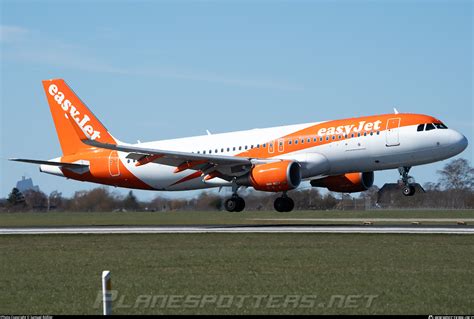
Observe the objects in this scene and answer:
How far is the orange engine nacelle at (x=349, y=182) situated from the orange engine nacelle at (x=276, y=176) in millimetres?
5064

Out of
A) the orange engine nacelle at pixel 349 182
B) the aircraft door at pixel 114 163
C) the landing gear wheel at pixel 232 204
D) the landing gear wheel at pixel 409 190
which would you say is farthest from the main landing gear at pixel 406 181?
the aircraft door at pixel 114 163

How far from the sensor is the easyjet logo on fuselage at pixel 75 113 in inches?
1971

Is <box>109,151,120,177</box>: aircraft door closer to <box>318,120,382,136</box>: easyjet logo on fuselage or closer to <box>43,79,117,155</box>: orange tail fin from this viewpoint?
<box>43,79,117,155</box>: orange tail fin

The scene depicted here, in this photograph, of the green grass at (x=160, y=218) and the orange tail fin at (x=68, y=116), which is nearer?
the green grass at (x=160, y=218)

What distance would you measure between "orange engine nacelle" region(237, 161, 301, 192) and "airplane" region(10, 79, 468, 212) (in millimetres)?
48

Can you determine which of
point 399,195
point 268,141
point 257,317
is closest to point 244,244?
point 257,317

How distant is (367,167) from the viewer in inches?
1596

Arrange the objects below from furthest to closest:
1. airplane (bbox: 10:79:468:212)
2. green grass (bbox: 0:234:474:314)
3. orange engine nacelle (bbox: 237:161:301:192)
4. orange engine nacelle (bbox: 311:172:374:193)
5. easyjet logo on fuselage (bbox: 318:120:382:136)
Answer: orange engine nacelle (bbox: 311:172:374:193)
easyjet logo on fuselage (bbox: 318:120:382:136)
airplane (bbox: 10:79:468:212)
orange engine nacelle (bbox: 237:161:301:192)
green grass (bbox: 0:234:474:314)

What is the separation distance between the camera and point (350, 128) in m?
40.0

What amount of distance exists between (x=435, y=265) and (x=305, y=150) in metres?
21.8

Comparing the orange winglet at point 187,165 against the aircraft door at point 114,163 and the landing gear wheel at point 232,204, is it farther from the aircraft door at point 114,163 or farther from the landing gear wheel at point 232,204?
the aircraft door at point 114,163

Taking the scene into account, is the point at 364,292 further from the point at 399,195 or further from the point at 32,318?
the point at 399,195

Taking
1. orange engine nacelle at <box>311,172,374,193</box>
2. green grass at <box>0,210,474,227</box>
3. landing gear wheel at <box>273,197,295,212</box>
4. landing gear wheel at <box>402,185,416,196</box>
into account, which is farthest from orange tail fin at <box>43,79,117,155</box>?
landing gear wheel at <box>402,185,416,196</box>

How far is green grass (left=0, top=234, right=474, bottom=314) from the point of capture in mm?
14062
